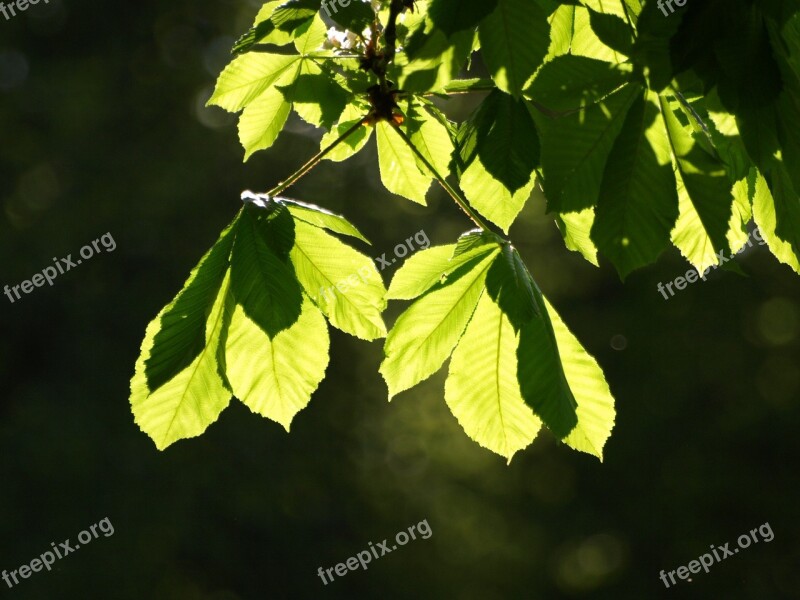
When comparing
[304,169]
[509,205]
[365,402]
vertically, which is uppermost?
[304,169]

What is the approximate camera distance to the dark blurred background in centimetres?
679

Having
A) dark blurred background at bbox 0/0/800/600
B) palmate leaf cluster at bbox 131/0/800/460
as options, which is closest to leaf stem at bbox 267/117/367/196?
palmate leaf cluster at bbox 131/0/800/460

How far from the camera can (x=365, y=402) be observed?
24.9 ft

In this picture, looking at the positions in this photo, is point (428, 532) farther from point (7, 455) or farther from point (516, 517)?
point (7, 455)

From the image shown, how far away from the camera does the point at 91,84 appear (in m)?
7.74

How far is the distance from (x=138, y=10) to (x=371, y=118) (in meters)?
8.14

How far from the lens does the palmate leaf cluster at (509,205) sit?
666 mm

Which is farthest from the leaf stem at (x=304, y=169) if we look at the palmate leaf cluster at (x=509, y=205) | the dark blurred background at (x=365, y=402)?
the dark blurred background at (x=365, y=402)

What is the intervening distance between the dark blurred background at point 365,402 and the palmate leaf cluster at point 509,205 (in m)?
5.95

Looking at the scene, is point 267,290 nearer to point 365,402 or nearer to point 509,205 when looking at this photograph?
point 509,205

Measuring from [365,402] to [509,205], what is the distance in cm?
682

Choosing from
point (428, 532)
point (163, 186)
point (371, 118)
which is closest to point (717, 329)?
point (428, 532)

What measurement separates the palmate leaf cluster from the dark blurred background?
595 cm

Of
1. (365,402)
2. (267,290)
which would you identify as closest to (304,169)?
(267,290)
